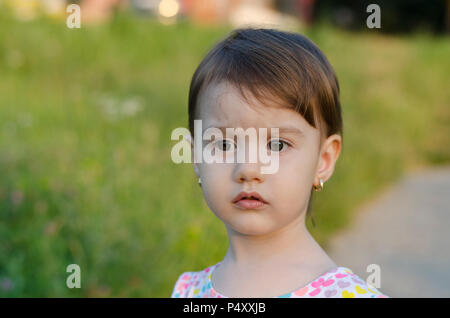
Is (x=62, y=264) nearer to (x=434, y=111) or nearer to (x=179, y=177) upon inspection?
(x=179, y=177)

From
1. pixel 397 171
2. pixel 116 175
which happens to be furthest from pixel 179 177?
pixel 397 171

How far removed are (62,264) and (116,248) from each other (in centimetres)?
27

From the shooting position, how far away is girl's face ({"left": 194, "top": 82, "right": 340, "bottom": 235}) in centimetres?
149

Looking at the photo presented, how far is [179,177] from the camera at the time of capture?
13.2 ft

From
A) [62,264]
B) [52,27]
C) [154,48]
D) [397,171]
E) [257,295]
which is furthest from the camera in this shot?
[154,48]

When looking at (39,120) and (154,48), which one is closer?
(39,120)

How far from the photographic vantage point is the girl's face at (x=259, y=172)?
1.49 m

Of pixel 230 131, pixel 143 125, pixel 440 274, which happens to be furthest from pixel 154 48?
pixel 230 131

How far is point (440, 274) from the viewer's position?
3953 millimetres

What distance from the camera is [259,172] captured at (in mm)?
1469

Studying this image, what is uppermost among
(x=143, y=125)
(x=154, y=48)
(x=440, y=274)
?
(x=154, y=48)

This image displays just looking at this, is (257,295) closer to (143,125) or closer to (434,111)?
(143,125)

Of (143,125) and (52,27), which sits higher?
(52,27)
